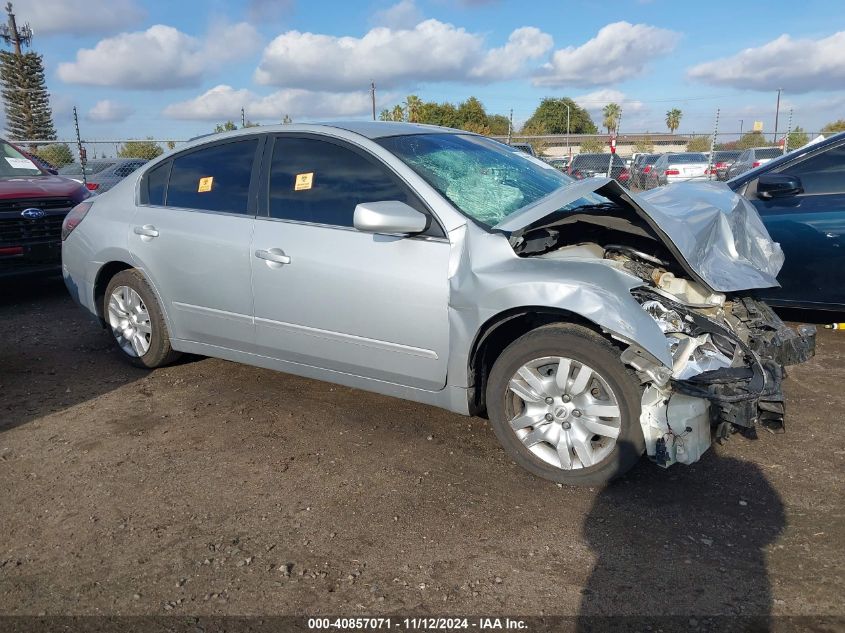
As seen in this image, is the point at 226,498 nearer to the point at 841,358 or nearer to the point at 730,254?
the point at 730,254

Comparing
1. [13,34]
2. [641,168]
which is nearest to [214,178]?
[641,168]

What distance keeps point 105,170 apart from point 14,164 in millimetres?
7653

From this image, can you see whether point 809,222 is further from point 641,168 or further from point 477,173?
point 641,168

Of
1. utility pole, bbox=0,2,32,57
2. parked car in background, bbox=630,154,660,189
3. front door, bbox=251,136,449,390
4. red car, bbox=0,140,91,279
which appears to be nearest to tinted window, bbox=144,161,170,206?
front door, bbox=251,136,449,390

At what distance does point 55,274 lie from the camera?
7.38 meters

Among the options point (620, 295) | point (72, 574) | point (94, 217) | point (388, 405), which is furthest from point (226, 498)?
point (94, 217)

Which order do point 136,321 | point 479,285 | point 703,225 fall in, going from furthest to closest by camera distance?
1. point 136,321
2. point 703,225
3. point 479,285

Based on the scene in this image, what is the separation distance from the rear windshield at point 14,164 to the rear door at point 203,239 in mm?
4057

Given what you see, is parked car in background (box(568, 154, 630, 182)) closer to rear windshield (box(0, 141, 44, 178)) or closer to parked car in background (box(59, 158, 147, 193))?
parked car in background (box(59, 158, 147, 193))

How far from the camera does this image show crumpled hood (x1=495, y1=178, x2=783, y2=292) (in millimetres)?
3258

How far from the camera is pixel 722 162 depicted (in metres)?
21.6

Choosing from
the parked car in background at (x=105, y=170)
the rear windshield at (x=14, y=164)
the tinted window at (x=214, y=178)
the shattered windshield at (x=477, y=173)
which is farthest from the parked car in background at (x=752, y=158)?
the tinted window at (x=214, y=178)

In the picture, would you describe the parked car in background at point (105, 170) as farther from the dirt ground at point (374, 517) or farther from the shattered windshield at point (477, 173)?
the shattered windshield at point (477, 173)

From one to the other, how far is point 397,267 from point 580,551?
164cm
